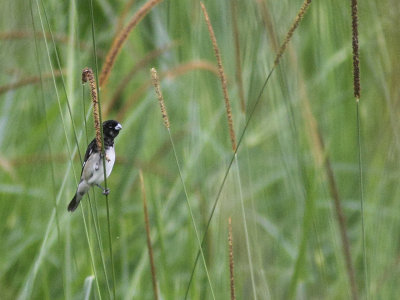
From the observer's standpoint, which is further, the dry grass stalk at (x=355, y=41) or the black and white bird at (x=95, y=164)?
the black and white bird at (x=95, y=164)

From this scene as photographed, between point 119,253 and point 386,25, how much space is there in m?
1.13

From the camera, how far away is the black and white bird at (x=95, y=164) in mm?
1736

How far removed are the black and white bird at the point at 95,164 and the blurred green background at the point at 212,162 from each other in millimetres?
38

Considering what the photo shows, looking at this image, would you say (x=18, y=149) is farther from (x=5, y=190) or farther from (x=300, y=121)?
(x=300, y=121)

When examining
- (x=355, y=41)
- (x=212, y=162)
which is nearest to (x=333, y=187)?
(x=355, y=41)

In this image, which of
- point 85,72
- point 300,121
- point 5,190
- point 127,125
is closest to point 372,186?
point 300,121

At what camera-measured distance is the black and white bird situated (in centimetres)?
174

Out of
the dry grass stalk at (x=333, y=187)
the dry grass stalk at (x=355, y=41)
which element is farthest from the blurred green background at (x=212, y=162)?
the dry grass stalk at (x=355, y=41)

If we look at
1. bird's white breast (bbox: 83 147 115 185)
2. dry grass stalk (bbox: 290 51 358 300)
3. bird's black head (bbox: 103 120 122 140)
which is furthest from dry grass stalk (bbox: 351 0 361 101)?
bird's black head (bbox: 103 120 122 140)

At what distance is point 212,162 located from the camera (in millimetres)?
2795

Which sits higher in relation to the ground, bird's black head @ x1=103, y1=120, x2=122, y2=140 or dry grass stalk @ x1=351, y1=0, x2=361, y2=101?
dry grass stalk @ x1=351, y1=0, x2=361, y2=101

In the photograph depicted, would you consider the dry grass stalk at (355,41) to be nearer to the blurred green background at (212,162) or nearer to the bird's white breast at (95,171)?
the blurred green background at (212,162)

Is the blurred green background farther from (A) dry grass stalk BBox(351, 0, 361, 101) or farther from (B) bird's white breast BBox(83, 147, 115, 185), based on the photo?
(A) dry grass stalk BBox(351, 0, 361, 101)

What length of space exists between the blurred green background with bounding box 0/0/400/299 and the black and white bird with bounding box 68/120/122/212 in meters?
0.04
